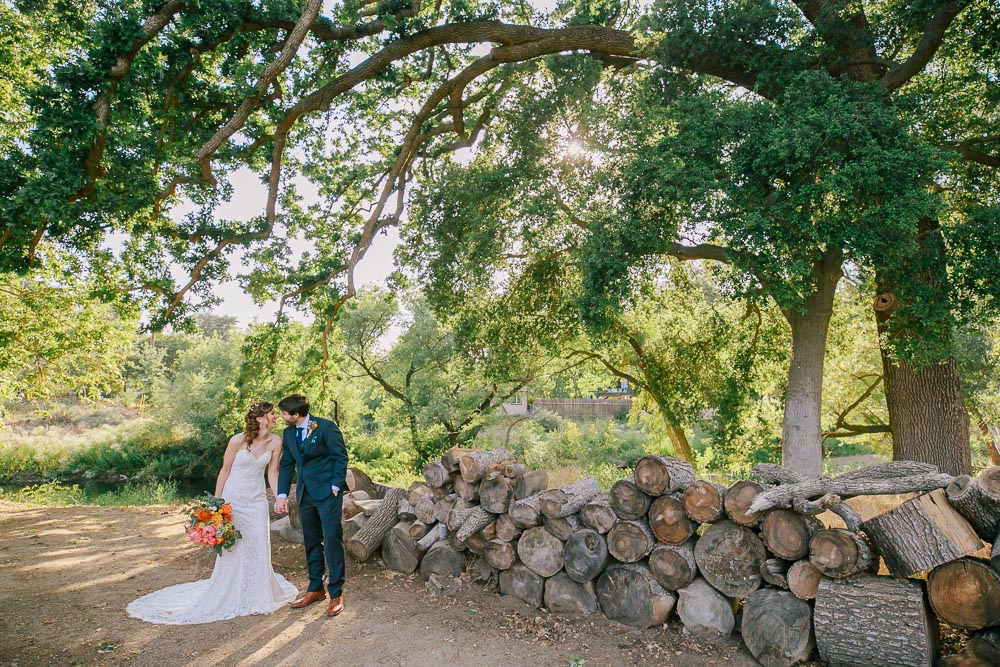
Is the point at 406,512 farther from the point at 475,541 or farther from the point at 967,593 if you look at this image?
the point at 967,593

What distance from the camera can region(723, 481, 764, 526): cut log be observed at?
14.4ft

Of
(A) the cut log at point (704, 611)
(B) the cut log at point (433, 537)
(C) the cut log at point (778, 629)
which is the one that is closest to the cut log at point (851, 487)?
(C) the cut log at point (778, 629)

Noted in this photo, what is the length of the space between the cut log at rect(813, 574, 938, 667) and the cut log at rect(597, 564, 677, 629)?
117 cm

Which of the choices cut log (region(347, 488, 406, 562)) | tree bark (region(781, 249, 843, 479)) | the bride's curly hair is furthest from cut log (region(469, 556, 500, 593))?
tree bark (region(781, 249, 843, 479))

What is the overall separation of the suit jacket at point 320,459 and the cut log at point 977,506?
15.9ft

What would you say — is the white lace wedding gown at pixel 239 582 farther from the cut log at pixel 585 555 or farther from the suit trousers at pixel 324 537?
the cut log at pixel 585 555

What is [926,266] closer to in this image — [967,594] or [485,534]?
[967,594]

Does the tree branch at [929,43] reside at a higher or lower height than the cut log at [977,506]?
higher

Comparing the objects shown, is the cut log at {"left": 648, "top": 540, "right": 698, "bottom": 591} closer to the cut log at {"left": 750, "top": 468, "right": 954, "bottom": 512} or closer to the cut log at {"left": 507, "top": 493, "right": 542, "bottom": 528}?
the cut log at {"left": 750, "top": 468, "right": 954, "bottom": 512}

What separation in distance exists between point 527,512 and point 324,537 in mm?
1963

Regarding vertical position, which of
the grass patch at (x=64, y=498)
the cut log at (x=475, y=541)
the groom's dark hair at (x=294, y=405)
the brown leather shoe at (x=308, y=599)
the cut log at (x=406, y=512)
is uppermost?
the groom's dark hair at (x=294, y=405)

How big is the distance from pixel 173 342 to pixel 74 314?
136 feet

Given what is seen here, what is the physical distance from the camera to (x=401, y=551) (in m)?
6.22

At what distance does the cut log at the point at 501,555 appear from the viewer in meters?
5.45
